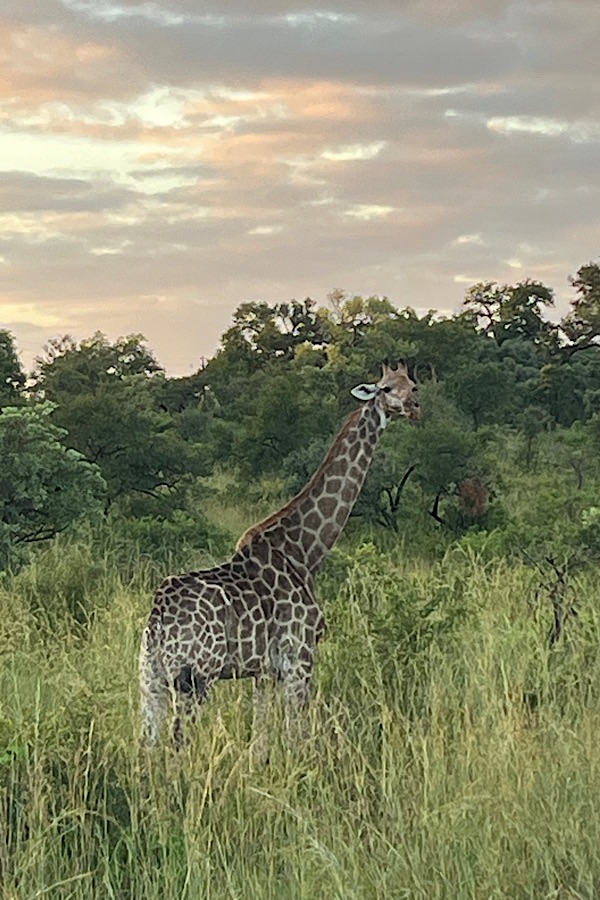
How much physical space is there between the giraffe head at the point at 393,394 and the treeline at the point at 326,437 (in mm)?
842

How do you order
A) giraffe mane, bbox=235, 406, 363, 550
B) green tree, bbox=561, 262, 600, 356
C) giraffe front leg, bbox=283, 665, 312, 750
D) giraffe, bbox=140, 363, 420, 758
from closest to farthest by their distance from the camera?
1. giraffe, bbox=140, 363, 420, 758
2. giraffe front leg, bbox=283, 665, 312, 750
3. giraffe mane, bbox=235, 406, 363, 550
4. green tree, bbox=561, 262, 600, 356

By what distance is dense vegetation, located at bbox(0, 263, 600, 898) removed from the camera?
352 centimetres

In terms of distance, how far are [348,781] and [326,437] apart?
36.5ft

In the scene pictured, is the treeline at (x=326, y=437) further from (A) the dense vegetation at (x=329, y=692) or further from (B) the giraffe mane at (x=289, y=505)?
(B) the giraffe mane at (x=289, y=505)

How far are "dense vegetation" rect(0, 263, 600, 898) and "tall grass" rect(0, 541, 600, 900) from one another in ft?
0.04

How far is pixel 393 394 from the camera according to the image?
18.9 feet

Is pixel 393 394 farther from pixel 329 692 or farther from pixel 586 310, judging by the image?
pixel 586 310

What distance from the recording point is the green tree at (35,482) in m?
8.20

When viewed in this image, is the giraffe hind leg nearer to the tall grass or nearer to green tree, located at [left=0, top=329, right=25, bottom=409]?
the tall grass

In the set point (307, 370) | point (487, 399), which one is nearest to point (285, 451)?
point (307, 370)

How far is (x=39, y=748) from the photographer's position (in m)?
4.15

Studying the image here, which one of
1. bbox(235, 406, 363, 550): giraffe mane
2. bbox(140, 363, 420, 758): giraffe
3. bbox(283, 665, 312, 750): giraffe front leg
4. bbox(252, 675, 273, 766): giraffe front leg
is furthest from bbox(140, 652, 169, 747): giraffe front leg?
bbox(235, 406, 363, 550): giraffe mane

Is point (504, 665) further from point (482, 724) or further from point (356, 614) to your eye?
point (482, 724)

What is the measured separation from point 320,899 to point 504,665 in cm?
243
